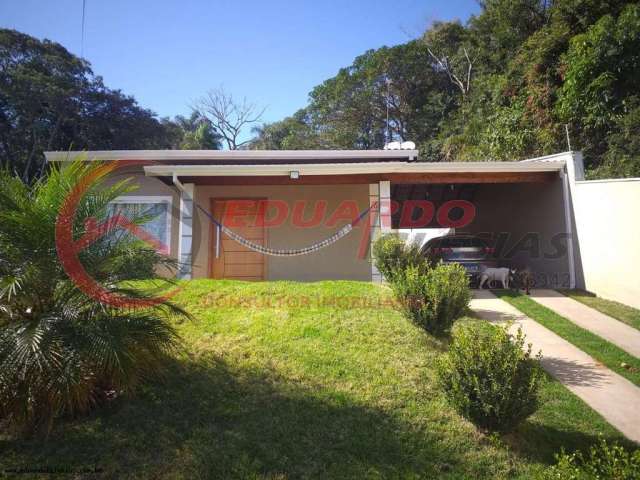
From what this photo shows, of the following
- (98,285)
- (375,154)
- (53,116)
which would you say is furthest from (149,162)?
(53,116)

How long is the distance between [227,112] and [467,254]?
21.0 metres

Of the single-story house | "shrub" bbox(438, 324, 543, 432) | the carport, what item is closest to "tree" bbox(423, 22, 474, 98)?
the carport

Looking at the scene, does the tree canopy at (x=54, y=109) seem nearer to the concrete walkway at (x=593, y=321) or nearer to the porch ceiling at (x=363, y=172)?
the porch ceiling at (x=363, y=172)

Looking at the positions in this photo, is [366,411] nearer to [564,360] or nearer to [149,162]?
[564,360]

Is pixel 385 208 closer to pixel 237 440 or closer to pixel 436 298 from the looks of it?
pixel 436 298

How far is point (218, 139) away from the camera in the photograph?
2628 centimetres

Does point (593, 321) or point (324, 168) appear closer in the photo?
point (593, 321)

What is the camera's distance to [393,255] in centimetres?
671

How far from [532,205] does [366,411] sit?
26.4ft

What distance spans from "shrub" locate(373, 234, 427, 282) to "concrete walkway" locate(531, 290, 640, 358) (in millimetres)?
2559

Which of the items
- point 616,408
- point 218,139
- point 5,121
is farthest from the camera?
point 218,139

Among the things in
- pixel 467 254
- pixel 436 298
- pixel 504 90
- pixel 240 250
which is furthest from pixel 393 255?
pixel 504 90

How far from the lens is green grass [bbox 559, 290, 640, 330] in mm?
6130

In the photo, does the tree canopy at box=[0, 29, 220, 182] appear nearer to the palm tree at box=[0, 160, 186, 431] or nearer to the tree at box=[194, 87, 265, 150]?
the tree at box=[194, 87, 265, 150]
